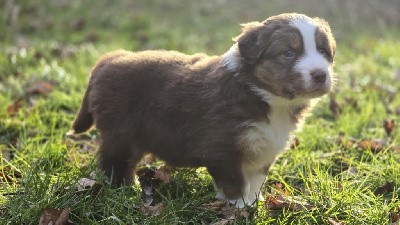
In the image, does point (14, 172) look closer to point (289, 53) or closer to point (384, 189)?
point (289, 53)

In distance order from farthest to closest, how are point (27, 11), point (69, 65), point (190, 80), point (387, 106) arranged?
point (27, 11)
point (69, 65)
point (387, 106)
point (190, 80)

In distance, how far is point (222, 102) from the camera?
11.9 feet

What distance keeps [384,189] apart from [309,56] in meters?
1.14

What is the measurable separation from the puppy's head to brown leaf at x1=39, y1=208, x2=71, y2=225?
4.72 ft

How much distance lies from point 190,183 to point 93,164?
27.7 inches

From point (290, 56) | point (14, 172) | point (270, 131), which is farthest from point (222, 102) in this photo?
point (14, 172)

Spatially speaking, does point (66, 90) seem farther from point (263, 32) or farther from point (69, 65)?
point (263, 32)

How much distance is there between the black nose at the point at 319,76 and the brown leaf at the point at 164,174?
4.15 ft

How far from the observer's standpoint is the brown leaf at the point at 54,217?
3256 mm

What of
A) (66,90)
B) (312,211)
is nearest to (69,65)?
(66,90)

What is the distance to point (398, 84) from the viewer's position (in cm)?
743

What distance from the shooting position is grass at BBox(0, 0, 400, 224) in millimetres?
3475

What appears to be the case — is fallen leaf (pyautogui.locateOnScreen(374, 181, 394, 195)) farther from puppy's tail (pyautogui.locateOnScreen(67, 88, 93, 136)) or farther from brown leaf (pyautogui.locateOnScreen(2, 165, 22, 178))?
brown leaf (pyautogui.locateOnScreen(2, 165, 22, 178))

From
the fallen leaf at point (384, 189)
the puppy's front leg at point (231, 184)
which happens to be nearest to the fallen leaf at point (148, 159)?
the puppy's front leg at point (231, 184)
